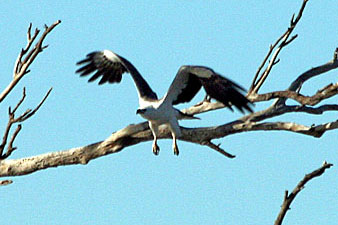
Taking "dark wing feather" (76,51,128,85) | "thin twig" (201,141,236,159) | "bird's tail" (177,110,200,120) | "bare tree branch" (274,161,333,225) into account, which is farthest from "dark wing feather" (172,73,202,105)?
"bare tree branch" (274,161,333,225)

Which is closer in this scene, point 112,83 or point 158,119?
point 158,119

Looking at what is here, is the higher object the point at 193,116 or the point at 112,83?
the point at 112,83

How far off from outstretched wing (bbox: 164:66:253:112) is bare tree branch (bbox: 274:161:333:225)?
2.39m

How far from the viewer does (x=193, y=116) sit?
8.81 meters

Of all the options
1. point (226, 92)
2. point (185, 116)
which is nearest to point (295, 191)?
point (226, 92)

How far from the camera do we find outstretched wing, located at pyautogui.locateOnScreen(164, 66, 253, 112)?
26.6ft

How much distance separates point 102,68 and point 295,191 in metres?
5.44

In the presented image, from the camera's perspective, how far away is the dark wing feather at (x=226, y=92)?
805 centimetres

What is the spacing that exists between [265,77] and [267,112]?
0.46 metres

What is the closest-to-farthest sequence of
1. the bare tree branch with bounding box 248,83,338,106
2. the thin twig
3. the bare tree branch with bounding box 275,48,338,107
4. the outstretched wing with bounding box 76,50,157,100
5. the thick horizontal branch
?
the bare tree branch with bounding box 248,83,338,106 → the thick horizontal branch → the bare tree branch with bounding box 275,48,338,107 → the thin twig → the outstretched wing with bounding box 76,50,157,100

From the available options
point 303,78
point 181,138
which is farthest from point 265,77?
point 181,138

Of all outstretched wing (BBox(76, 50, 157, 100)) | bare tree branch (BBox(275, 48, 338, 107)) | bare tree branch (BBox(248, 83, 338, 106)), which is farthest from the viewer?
outstretched wing (BBox(76, 50, 157, 100))

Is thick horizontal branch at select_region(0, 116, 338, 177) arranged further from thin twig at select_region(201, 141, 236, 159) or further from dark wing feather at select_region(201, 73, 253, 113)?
dark wing feather at select_region(201, 73, 253, 113)

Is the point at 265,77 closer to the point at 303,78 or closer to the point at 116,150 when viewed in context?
the point at 303,78
